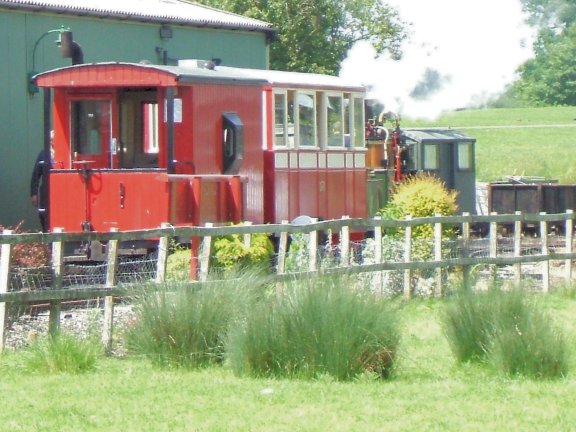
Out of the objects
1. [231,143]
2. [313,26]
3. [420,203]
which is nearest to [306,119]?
[231,143]

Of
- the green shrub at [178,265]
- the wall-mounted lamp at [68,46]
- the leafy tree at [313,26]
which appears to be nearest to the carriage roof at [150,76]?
the wall-mounted lamp at [68,46]

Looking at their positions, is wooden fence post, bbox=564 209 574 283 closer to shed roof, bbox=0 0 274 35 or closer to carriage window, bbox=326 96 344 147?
carriage window, bbox=326 96 344 147

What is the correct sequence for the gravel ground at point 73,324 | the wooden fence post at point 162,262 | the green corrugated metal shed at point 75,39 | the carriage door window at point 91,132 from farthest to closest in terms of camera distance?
the green corrugated metal shed at point 75,39
the carriage door window at point 91,132
the wooden fence post at point 162,262
the gravel ground at point 73,324

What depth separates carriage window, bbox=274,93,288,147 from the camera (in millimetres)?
18391

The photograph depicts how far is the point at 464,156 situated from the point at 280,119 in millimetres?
11693

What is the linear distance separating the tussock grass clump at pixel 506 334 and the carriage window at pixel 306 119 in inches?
357

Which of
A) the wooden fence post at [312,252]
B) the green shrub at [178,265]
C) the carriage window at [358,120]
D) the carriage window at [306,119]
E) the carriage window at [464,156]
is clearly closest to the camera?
the green shrub at [178,265]

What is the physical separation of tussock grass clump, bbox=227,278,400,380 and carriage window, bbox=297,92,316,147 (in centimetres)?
974

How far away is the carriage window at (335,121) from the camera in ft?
63.8

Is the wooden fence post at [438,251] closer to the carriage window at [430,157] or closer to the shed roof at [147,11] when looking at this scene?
the shed roof at [147,11]

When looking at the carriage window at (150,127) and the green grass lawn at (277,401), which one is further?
the carriage window at (150,127)

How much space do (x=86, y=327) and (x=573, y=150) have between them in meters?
43.8

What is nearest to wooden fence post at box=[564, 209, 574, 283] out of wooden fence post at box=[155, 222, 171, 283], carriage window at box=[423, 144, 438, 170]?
wooden fence post at box=[155, 222, 171, 283]

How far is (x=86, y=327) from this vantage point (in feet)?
37.1
